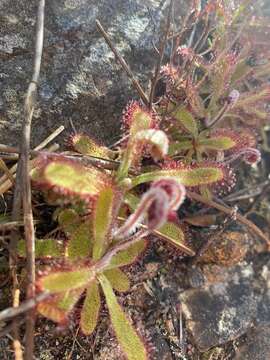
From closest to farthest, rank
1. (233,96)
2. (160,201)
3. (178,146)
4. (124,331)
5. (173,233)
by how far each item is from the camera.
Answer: (160,201)
(124,331)
(173,233)
(233,96)
(178,146)

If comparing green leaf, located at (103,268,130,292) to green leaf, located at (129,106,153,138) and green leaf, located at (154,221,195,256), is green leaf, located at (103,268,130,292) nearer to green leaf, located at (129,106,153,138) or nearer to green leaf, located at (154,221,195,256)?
green leaf, located at (154,221,195,256)

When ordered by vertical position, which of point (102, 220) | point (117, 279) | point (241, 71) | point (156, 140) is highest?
point (241, 71)

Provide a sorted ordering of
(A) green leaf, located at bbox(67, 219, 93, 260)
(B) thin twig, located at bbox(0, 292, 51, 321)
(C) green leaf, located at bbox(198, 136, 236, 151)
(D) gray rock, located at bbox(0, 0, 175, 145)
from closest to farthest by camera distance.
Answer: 1. (B) thin twig, located at bbox(0, 292, 51, 321)
2. (A) green leaf, located at bbox(67, 219, 93, 260)
3. (D) gray rock, located at bbox(0, 0, 175, 145)
4. (C) green leaf, located at bbox(198, 136, 236, 151)

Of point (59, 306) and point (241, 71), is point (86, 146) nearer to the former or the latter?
point (59, 306)

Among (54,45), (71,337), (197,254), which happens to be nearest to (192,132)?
(197,254)

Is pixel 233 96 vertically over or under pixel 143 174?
Answer: over

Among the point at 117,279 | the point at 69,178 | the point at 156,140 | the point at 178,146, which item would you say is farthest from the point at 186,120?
the point at 69,178

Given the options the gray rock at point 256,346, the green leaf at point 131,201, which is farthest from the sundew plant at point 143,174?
the gray rock at point 256,346

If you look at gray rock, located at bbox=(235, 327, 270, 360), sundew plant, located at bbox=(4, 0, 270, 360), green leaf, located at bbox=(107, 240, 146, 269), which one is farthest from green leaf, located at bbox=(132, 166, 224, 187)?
gray rock, located at bbox=(235, 327, 270, 360)

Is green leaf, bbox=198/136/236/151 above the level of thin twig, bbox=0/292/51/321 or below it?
above
